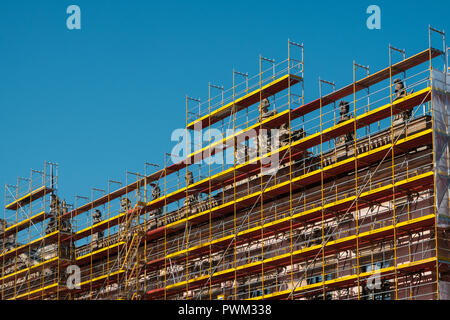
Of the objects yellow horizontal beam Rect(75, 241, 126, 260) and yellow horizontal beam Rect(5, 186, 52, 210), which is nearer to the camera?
yellow horizontal beam Rect(75, 241, 126, 260)

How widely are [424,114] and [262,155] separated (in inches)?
408

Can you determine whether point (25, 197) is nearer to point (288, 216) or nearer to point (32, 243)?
point (32, 243)

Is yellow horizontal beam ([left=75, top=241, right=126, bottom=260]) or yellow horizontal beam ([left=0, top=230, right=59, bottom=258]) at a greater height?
yellow horizontal beam ([left=0, top=230, right=59, bottom=258])

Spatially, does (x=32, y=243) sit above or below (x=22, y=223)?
below

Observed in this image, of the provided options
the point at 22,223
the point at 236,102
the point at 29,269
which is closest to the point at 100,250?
the point at 29,269

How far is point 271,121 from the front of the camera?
5300 centimetres

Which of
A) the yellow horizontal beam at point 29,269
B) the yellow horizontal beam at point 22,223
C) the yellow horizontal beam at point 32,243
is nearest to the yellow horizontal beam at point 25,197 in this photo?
the yellow horizontal beam at point 22,223

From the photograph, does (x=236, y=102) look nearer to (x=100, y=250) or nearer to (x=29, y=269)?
(x=100, y=250)

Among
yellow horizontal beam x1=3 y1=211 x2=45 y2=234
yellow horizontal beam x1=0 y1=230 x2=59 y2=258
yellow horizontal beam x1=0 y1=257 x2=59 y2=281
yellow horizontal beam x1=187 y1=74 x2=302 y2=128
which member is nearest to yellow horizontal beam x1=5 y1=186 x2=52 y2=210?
yellow horizontal beam x1=3 y1=211 x2=45 y2=234

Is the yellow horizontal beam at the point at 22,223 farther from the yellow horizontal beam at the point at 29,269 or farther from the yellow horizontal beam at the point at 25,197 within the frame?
the yellow horizontal beam at the point at 29,269

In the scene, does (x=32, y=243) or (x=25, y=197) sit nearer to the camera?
(x=32, y=243)

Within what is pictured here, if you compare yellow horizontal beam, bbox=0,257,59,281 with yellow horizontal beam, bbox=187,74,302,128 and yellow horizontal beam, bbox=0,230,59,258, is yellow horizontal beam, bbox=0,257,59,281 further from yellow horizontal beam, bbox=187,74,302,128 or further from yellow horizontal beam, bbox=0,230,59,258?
yellow horizontal beam, bbox=187,74,302,128
